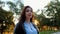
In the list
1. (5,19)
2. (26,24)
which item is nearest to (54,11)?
(5,19)

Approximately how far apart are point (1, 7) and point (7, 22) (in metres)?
1.51

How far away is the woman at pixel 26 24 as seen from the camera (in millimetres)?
2738

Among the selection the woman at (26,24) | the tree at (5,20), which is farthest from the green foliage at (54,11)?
the woman at (26,24)

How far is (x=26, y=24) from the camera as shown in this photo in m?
2.84

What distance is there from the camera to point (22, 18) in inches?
112

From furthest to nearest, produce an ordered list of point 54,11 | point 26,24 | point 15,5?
1. point 54,11
2. point 15,5
3. point 26,24

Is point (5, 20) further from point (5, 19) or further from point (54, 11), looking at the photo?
point (54, 11)

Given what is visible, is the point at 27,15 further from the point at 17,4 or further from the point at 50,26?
the point at 50,26

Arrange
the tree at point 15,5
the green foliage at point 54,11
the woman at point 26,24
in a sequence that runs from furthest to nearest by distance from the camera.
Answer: the green foliage at point 54,11, the tree at point 15,5, the woman at point 26,24

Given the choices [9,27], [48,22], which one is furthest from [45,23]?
[9,27]

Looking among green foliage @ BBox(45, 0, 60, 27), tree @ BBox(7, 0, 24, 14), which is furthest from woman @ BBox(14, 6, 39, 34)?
green foliage @ BBox(45, 0, 60, 27)

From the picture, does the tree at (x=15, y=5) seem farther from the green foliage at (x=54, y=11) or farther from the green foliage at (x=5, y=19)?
the green foliage at (x=54, y=11)

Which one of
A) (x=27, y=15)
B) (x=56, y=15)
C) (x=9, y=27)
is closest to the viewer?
(x=27, y=15)

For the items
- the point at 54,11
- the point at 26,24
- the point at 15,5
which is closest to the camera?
the point at 26,24
